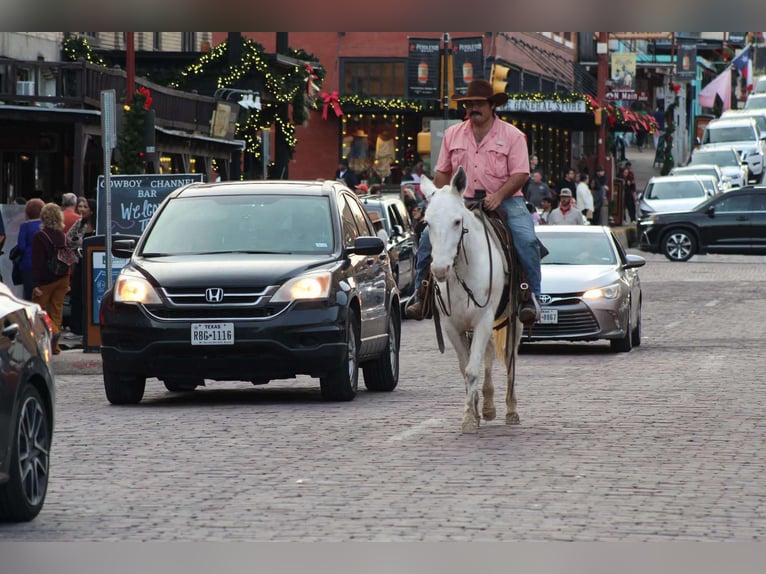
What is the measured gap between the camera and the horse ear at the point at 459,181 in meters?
12.7

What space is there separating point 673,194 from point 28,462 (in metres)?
45.0

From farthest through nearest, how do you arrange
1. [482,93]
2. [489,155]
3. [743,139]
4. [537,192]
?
[743,139] < [537,192] < [489,155] < [482,93]

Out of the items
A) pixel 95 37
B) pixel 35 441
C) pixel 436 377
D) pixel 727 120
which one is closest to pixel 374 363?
pixel 436 377

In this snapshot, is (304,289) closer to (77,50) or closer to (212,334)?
(212,334)

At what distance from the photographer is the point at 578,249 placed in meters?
23.2

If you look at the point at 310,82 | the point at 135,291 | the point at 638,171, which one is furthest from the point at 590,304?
the point at 638,171

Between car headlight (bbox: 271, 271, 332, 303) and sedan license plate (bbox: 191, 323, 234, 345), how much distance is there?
45 centimetres

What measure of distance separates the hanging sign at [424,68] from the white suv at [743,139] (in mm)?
20391

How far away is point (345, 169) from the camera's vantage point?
4978 cm

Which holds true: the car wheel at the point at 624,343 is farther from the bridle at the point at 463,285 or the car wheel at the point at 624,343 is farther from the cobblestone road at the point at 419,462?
the bridle at the point at 463,285

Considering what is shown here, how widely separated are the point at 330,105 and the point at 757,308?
3568cm

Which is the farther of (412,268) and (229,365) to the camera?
(412,268)

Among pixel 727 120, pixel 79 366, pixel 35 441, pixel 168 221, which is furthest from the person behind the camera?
pixel 727 120

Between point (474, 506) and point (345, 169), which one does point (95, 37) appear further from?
point (474, 506)
